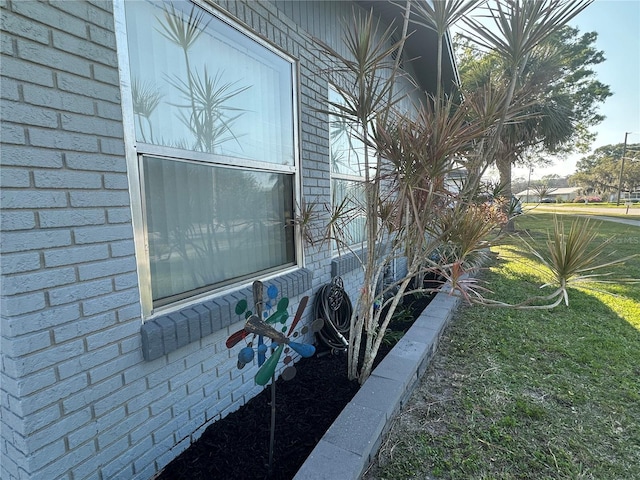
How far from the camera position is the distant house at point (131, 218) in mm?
1224

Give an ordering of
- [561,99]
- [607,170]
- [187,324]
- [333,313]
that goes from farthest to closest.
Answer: [607,170], [561,99], [333,313], [187,324]

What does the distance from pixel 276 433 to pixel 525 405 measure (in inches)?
70.4

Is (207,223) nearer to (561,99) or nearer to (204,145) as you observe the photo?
(204,145)

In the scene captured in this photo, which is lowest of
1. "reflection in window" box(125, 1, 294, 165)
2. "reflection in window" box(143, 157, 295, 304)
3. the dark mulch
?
the dark mulch

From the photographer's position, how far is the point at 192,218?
78.0 inches

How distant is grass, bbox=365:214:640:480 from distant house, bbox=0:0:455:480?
1276mm

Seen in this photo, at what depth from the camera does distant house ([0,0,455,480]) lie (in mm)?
1224

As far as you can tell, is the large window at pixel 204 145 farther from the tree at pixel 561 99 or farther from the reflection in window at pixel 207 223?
the tree at pixel 561 99

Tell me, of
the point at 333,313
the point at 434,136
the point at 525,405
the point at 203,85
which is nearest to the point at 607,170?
the point at 525,405

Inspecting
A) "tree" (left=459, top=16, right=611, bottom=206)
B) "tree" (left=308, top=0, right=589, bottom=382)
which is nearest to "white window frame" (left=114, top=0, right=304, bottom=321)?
"tree" (left=308, top=0, right=589, bottom=382)

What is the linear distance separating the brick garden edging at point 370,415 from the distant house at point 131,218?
81 cm

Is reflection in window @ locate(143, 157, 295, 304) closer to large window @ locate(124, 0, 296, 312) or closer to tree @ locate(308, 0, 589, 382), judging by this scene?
large window @ locate(124, 0, 296, 312)

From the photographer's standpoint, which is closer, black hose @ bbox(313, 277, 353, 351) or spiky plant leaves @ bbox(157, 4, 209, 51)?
spiky plant leaves @ bbox(157, 4, 209, 51)

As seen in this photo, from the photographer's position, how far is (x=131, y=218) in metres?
1.56
